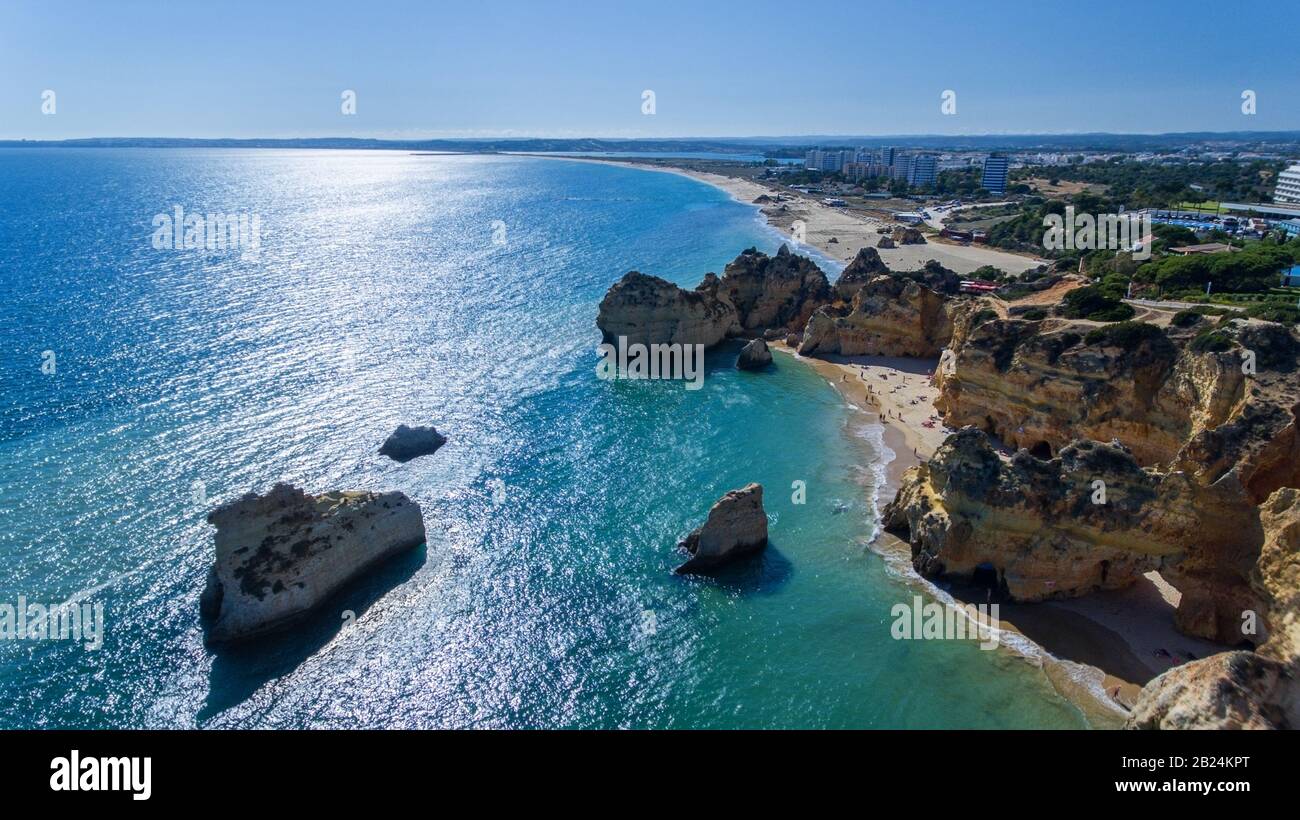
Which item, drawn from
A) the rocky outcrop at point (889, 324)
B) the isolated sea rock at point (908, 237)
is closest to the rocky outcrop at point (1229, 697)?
the rocky outcrop at point (889, 324)

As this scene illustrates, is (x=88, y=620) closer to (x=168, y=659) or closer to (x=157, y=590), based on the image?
(x=157, y=590)

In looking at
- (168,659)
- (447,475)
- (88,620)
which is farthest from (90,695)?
(447,475)

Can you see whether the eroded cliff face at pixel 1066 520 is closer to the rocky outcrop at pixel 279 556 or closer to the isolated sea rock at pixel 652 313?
the rocky outcrop at pixel 279 556

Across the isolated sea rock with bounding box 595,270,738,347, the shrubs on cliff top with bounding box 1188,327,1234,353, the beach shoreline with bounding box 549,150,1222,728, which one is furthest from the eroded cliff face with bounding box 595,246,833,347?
the shrubs on cliff top with bounding box 1188,327,1234,353

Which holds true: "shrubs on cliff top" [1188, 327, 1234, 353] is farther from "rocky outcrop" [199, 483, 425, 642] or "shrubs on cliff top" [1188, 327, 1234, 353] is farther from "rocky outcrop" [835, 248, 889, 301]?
"rocky outcrop" [199, 483, 425, 642]

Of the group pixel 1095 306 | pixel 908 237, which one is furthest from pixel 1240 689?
pixel 908 237

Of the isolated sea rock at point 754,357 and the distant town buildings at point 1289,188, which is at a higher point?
the distant town buildings at point 1289,188

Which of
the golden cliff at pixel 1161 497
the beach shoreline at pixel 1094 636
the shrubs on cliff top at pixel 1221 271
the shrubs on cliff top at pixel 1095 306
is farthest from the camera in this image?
the shrubs on cliff top at pixel 1221 271
